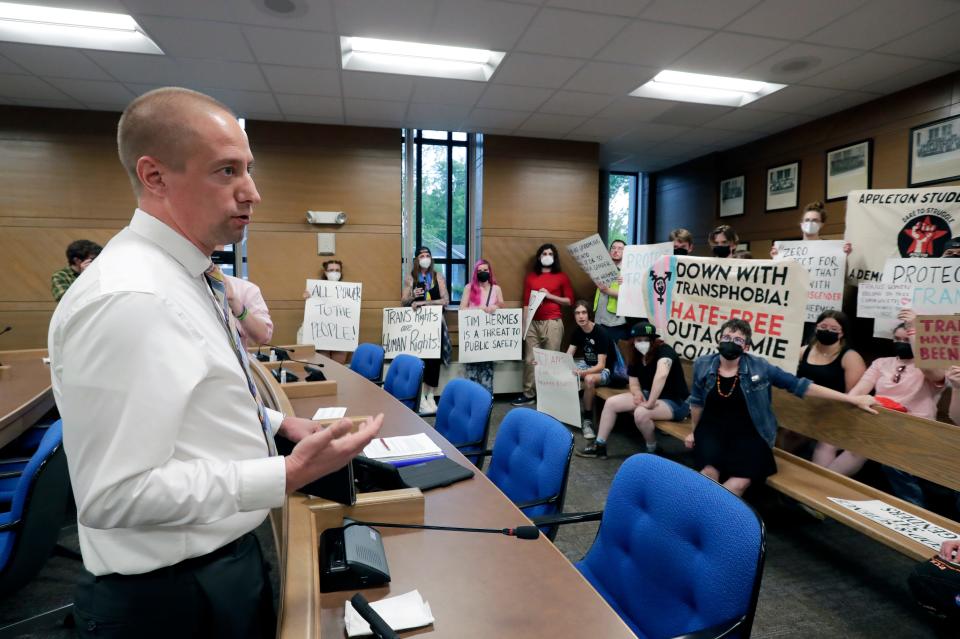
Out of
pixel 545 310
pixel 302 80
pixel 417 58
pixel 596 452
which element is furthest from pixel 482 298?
pixel 302 80

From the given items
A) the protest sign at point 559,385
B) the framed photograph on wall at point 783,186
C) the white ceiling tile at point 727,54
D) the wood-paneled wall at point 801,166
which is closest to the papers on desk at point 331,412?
the protest sign at point 559,385

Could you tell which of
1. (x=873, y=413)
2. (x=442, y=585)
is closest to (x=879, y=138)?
(x=873, y=413)

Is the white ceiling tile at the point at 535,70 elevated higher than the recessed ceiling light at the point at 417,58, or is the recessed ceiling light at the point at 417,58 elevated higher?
the recessed ceiling light at the point at 417,58

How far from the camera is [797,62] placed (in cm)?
388

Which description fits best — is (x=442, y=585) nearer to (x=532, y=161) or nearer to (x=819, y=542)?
(x=819, y=542)

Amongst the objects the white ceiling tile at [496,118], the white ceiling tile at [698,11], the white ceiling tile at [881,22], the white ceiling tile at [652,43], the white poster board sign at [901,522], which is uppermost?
the white ceiling tile at [496,118]

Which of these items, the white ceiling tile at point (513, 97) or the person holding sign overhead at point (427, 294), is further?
the person holding sign overhead at point (427, 294)

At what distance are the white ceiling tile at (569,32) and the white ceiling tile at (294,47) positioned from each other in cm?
141

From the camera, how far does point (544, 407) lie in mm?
4641

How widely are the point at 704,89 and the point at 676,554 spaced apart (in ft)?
15.0

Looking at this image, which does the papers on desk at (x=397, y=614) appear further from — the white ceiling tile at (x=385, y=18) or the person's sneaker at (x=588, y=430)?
the person's sneaker at (x=588, y=430)

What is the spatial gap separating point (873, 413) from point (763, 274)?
86cm

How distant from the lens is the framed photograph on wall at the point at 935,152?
4.00m

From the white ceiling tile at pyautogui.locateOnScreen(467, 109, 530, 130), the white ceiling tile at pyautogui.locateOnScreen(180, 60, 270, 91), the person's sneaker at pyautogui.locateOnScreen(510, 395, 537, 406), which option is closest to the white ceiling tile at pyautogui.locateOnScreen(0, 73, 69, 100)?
the white ceiling tile at pyautogui.locateOnScreen(180, 60, 270, 91)
